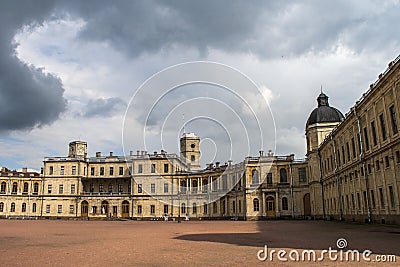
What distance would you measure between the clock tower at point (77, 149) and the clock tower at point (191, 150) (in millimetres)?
22688

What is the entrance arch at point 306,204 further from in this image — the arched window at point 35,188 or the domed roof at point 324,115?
the arched window at point 35,188

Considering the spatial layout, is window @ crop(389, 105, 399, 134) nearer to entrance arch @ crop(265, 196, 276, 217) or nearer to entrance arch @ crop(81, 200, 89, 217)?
entrance arch @ crop(265, 196, 276, 217)

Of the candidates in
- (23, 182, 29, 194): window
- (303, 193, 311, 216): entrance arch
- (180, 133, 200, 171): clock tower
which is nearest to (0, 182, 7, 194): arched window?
(23, 182, 29, 194): window

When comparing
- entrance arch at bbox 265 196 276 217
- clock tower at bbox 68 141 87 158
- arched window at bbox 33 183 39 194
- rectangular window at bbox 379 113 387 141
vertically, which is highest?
clock tower at bbox 68 141 87 158

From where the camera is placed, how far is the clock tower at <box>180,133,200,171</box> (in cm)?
8888

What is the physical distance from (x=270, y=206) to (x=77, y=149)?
148 feet

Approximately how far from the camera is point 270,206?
6234 cm

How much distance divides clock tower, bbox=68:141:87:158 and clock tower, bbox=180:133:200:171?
2269cm

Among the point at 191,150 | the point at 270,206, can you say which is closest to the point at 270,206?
the point at 270,206

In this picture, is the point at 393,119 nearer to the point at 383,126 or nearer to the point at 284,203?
the point at 383,126

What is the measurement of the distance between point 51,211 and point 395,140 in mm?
69577

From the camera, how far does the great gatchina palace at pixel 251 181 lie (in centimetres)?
3089

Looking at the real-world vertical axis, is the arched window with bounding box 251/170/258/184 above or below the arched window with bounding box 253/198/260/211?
above

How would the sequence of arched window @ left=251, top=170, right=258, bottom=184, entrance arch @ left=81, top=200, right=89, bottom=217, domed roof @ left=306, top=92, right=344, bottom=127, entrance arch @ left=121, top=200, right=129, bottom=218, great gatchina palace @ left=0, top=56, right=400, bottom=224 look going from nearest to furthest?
great gatchina palace @ left=0, top=56, right=400, bottom=224, domed roof @ left=306, top=92, right=344, bottom=127, arched window @ left=251, top=170, right=258, bottom=184, entrance arch @ left=121, top=200, right=129, bottom=218, entrance arch @ left=81, top=200, right=89, bottom=217
